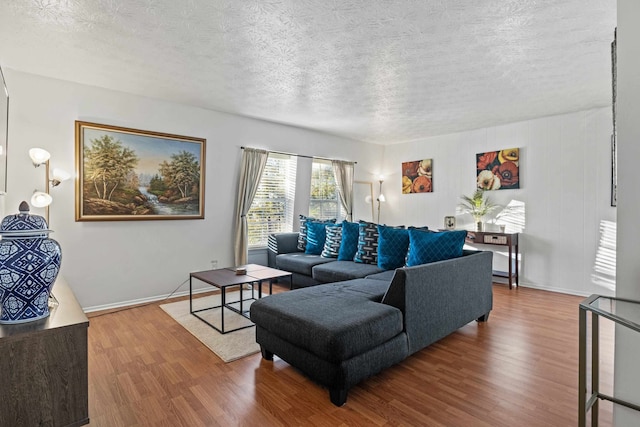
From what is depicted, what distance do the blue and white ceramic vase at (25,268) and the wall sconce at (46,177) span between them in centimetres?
142

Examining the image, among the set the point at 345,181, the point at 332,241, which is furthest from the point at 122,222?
the point at 345,181

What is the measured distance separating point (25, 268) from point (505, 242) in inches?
205

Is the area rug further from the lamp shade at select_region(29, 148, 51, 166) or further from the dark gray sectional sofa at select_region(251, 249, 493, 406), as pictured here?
the lamp shade at select_region(29, 148, 51, 166)

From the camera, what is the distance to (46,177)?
11.0 ft

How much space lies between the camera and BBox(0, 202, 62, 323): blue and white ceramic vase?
135 centimetres

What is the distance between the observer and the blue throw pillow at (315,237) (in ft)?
15.9

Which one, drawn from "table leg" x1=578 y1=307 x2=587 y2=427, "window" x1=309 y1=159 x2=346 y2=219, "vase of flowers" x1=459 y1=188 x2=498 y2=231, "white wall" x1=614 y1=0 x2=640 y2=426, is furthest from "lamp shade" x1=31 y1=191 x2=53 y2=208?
"vase of flowers" x1=459 y1=188 x2=498 y2=231

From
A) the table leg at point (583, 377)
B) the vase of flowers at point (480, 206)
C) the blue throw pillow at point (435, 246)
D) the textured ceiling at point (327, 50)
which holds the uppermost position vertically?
the textured ceiling at point (327, 50)

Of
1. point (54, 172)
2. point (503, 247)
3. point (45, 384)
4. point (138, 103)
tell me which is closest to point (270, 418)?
point (45, 384)

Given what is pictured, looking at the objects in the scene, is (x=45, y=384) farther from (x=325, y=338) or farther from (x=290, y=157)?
(x=290, y=157)

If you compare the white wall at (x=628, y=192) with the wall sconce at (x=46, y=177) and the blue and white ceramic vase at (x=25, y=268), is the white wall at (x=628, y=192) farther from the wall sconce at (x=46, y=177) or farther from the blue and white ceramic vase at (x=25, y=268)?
the wall sconce at (x=46, y=177)

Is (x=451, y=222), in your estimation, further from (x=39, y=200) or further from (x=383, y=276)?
(x=39, y=200)

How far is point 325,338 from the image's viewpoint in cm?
192

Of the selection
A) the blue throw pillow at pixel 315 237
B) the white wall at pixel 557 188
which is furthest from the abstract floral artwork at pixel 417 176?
the blue throw pillow at pixel 315 237
